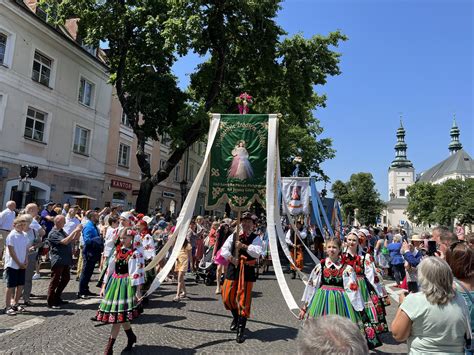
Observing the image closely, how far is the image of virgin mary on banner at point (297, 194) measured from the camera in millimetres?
13461

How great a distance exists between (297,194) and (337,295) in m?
9.03

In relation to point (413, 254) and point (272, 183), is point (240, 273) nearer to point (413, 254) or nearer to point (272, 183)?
point (272, 183)

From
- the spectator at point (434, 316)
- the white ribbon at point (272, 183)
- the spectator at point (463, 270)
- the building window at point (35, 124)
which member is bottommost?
the spectator at point (434, 316)

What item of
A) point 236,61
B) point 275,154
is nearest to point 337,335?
point 275,154

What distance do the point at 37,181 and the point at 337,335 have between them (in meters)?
18.4

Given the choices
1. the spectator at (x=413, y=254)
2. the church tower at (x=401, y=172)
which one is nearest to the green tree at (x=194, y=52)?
the spectator at (x=413, y=254)

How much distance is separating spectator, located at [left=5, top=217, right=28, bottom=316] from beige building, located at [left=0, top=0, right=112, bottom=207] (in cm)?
1013

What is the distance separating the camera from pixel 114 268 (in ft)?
17.3

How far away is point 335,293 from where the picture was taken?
467 centimetres

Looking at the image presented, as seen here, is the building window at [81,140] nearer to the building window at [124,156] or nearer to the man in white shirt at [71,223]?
the building window at [124,156]

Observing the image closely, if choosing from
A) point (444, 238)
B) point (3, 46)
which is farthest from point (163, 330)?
point (3, 46)

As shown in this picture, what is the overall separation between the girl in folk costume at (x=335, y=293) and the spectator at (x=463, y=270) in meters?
1.63

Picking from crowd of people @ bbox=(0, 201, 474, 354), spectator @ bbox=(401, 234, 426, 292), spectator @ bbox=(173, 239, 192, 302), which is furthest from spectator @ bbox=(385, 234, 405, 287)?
spectator @ bbox=(173, 239, 192, 302)

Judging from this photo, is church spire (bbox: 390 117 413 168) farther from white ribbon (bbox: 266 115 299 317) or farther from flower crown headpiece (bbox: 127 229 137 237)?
flower crown headpiece (bbox: 127 229 137 237)
